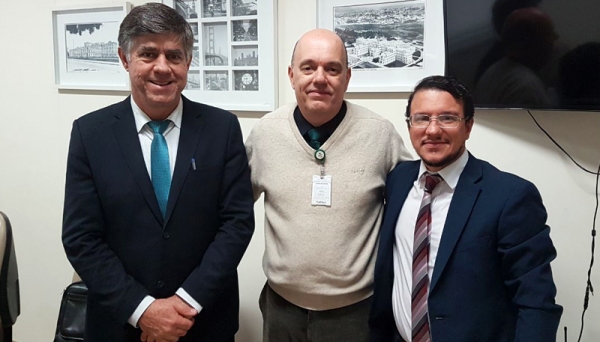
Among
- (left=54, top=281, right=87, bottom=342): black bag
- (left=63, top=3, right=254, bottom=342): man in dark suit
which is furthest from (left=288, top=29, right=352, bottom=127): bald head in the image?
(left=54, top=281, right=87, bottom=342): black bag

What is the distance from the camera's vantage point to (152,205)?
1.47m

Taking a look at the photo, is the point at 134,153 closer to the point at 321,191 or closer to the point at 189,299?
the point at 189,299

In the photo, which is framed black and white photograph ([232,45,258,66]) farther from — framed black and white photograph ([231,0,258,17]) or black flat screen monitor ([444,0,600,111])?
black flat screen monitor ([444,0,600,111])

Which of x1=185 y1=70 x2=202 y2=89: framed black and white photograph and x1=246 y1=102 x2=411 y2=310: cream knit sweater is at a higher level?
x1=185 y1=70 x2=202 y2=89: framed black and white photograph

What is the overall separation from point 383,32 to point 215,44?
2.85 ft

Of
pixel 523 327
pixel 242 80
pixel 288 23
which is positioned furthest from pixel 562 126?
pixel 242 80

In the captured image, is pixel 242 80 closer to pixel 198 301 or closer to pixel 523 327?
pixel 198 301

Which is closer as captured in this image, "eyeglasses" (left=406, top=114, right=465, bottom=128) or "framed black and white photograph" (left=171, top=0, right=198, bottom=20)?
"eyeglasses" (left=406, top=114, right=465, bottom=128)

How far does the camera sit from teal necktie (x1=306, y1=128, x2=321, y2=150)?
5.52ft

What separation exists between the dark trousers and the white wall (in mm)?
844

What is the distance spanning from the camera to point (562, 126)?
76.1 inches

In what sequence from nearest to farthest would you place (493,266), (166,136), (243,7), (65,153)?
(493,266) < (166,136) < (243,7) < (65,153)

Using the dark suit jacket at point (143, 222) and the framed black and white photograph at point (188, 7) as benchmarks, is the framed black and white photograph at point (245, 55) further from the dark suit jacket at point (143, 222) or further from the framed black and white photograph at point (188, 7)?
the dark suit jacket at point (143, 222)

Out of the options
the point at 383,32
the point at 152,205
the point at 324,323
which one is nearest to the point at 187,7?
the point at 383,32
